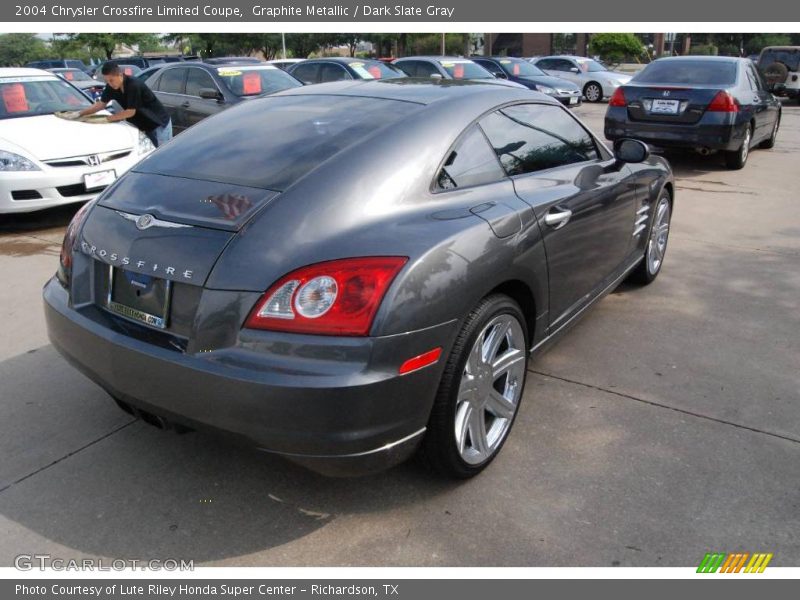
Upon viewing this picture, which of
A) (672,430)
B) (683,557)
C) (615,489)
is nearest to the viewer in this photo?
(683,557)

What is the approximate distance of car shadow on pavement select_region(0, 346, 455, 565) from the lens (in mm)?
2547

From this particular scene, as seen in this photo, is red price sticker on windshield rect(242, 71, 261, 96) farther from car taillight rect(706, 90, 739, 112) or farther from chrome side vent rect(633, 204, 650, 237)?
chrome side vent rect(633, 204, 650, 237)

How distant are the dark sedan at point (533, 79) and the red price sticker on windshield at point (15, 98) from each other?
12019mm

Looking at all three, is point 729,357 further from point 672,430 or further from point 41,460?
point 41,460

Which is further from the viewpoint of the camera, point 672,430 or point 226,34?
point 226,34

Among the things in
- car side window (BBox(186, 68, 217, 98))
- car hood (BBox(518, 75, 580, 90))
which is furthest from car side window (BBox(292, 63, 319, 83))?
car hood (BBox(518, 75, 580, 90))

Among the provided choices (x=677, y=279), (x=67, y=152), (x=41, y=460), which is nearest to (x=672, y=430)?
(x=677, y=279)

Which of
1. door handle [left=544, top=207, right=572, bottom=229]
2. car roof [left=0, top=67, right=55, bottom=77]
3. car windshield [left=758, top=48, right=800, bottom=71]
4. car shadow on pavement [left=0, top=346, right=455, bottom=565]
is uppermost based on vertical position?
car windshield [left=758, top=48, right=800, bottom=71]

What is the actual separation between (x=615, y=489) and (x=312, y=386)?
56.3 inches

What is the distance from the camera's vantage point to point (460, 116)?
3018mm

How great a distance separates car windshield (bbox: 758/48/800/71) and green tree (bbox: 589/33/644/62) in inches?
968

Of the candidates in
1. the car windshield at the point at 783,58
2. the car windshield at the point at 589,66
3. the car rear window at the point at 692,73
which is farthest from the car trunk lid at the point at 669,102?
the car windshield at the point at 783,58

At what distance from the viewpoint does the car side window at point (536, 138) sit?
10.5 feet

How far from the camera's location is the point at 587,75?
21797 mm
